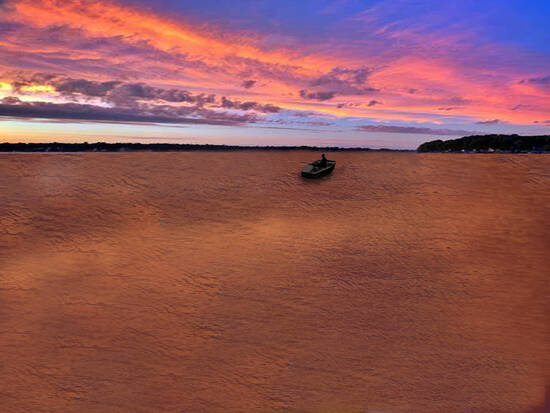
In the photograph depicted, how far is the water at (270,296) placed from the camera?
1004 cm

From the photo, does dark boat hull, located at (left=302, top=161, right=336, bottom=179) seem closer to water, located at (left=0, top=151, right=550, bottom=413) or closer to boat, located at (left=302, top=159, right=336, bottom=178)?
boat, located at (left=302, top=159, right=336, bottom=178)

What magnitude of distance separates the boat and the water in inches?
35.8

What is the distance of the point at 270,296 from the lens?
592 inches

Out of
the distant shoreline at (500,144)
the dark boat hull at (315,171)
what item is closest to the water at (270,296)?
the dark boat hull at (315,171)

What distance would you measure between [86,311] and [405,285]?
13.0m

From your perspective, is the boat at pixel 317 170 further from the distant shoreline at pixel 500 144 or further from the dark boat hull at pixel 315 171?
the distant shoreline at pixel 500 144

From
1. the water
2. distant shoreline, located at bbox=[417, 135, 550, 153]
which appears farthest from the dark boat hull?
distant shoreline, located at bbox=[417, 135, 550, 153]

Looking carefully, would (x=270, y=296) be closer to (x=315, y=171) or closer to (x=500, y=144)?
(x=315, y=171)

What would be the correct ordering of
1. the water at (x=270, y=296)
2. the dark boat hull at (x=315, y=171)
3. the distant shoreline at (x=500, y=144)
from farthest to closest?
the distant shoreline at (x=500, y=144)
the dark boat hull at (x=315, y=171)
the water at (x=270, y=296)

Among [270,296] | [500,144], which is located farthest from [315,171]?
[500,144]

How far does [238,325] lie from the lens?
13055mm

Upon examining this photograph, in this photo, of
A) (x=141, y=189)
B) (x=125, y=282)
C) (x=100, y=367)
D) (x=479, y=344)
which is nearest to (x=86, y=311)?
(x=125, y=282)

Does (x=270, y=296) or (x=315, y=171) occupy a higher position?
(x=315, y=171)

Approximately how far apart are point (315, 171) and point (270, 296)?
→ 60.3 ft
